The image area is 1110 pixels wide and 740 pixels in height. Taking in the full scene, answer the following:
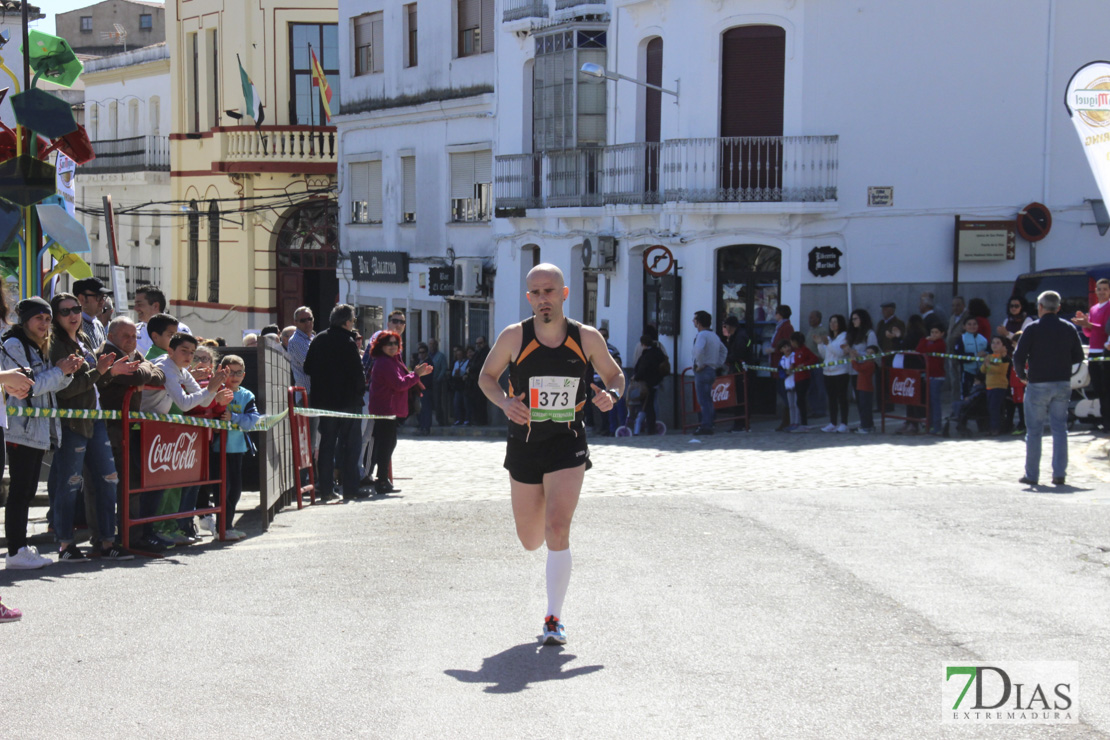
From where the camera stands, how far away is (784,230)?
23.3 m

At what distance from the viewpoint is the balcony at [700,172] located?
22938mm

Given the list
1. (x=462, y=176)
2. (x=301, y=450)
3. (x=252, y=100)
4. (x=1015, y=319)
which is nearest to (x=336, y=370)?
(x=301, y=450)

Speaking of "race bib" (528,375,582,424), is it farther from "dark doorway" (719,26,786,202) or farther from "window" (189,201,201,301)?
"window" (189,201,201,301)

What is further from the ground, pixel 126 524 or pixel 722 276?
pixel 722 276

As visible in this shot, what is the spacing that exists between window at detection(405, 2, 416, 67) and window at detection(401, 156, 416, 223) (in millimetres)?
Answer: 2376

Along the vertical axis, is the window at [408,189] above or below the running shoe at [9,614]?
above

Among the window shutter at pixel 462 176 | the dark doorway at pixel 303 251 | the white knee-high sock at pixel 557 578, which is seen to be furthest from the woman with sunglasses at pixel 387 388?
the dark doorway at pixel 303 251

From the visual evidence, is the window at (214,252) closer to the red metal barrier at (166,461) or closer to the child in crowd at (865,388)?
the child in crowd at (865,388)

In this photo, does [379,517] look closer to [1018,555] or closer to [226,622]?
[226,622]

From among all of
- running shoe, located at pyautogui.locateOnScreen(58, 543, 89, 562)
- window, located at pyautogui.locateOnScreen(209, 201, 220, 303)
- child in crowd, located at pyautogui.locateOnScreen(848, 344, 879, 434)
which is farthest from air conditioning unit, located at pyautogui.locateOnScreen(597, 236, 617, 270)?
running shoe, located at pyautogui.locateOnScreen(58, 543, 89, 562)

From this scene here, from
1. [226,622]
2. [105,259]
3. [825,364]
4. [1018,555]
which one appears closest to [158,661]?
[226,622]

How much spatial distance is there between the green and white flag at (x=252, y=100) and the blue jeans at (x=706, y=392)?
19923 millimetres

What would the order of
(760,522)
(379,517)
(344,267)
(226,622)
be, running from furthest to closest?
(344,267), (379,517), (760,522), (226,622)

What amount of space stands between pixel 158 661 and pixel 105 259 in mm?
46023
